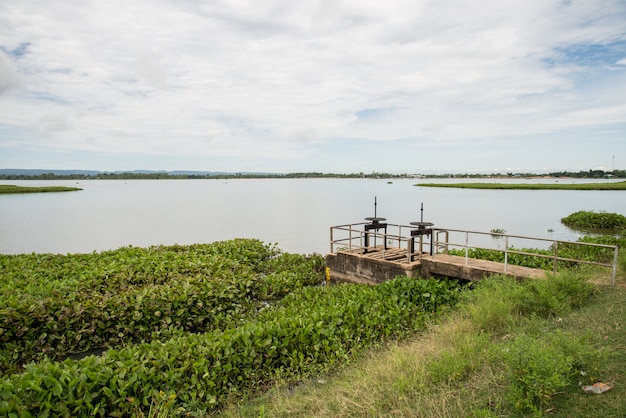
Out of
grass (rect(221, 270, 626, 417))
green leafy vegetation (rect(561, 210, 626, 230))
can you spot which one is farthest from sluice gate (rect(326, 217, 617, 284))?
green leafy vegetation (rect(561, 210, 626, 230))

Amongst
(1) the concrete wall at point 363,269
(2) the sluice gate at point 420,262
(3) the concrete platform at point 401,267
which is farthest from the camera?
(1) the concrete wall at point 363,269

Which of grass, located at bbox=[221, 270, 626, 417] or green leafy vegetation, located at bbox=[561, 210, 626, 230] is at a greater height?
grass, located at bbox=[221, 270, 626, 417]

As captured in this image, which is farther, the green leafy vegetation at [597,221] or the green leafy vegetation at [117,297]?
the green leafy vegetation at [597,221]

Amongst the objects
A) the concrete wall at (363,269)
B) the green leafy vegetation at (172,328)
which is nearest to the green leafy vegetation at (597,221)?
the concrete wall at (363,269)

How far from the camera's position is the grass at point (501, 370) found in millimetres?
4734

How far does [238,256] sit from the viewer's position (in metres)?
19.3

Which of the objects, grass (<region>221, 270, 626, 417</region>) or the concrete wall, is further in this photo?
the concrete wall

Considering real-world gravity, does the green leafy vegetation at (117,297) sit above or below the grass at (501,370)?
below

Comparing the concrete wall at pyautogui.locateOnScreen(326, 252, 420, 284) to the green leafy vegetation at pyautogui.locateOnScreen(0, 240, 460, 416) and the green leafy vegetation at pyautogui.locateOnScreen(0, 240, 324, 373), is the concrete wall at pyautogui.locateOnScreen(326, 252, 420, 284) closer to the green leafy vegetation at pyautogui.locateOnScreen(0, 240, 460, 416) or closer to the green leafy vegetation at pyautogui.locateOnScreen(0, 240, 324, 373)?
the green leafy vegetation at pyautogui.locateOnScreen(0, 240, 460, 416)

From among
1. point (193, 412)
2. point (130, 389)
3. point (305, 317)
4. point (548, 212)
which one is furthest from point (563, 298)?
point (548, 212)

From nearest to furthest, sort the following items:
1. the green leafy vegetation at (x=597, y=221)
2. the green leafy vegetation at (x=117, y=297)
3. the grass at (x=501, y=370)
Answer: the grass at (x=501, y=370) < the green leafy vegetation at (x=117, y=297) < the green leafy vegetation at (x=597, y=221)

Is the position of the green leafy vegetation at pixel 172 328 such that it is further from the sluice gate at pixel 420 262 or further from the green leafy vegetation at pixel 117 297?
the sluice gate at pixel 420 262

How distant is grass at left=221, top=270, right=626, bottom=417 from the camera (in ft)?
15.5

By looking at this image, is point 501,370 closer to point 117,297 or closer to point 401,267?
point 401,267
